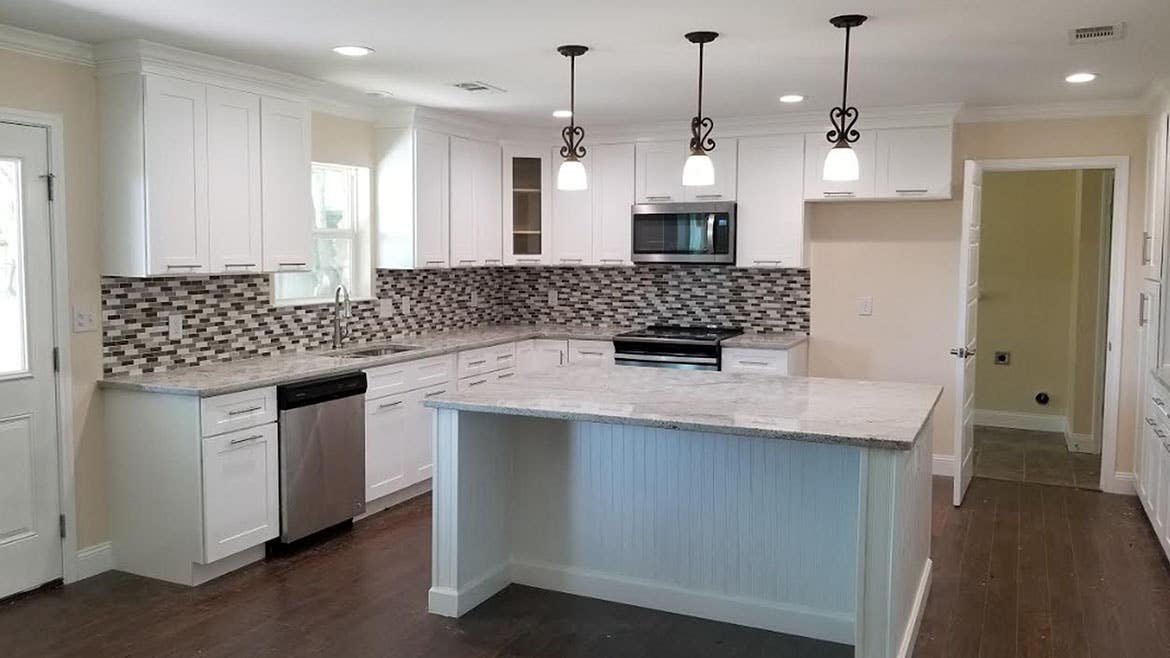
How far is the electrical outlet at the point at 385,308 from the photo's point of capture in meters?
6.02

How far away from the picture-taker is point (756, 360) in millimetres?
5938

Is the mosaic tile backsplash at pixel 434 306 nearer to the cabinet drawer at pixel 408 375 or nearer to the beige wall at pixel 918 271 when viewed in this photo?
the beige wall at pixel 918 271

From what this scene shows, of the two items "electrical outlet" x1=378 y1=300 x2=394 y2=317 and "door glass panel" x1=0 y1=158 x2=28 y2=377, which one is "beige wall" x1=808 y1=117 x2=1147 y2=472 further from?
"door glass panel" x1=0 y1=158 x2=28 y2=377

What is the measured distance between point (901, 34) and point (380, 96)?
9.77ft

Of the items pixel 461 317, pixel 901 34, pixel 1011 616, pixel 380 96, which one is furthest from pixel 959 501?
pixel 380 96

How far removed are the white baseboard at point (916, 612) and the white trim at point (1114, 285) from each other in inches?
84.6

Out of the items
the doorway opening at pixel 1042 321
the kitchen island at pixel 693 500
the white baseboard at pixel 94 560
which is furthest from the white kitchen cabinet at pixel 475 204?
the doorway opening at pixel 1042 321

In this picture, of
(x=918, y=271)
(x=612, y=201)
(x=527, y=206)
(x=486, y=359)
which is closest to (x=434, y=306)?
(x=486, y=359)

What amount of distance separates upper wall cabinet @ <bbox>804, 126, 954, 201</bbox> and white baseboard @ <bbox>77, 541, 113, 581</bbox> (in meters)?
4.46

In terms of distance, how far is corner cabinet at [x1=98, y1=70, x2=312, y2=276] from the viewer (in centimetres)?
409

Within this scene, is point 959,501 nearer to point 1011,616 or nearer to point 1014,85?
point 1011,616

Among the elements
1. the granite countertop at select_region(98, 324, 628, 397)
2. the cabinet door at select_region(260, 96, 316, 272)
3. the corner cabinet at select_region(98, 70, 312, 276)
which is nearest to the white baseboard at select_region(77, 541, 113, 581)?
the granite countertop at select_region(98, 324, 628, 397)

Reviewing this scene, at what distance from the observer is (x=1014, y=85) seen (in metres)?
4.95

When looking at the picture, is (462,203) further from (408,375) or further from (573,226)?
(408,375)
